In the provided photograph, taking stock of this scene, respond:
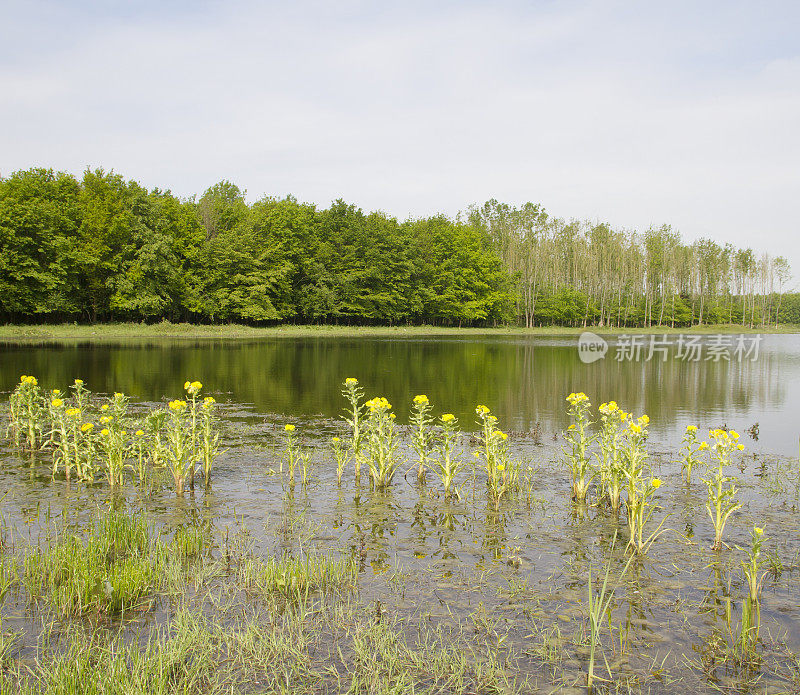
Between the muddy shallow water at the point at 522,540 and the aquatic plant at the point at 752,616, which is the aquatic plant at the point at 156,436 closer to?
the muddy shallow water at the point at 522,540

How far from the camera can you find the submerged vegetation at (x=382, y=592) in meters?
3.57

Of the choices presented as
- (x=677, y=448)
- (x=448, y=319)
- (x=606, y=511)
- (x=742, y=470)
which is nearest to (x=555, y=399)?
(x=677, y=448)

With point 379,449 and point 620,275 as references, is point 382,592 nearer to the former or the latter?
point 379,449

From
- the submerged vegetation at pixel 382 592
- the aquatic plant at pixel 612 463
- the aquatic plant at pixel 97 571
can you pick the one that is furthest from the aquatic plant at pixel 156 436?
the aquatic plant at pixel 612 463

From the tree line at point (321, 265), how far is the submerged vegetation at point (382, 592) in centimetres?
4951

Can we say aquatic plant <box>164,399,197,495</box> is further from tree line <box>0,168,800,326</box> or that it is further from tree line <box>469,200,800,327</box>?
tree line <box>469,200,800,327</box>

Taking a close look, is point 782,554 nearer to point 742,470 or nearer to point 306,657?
point 742,470

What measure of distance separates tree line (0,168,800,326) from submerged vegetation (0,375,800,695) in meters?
49.5

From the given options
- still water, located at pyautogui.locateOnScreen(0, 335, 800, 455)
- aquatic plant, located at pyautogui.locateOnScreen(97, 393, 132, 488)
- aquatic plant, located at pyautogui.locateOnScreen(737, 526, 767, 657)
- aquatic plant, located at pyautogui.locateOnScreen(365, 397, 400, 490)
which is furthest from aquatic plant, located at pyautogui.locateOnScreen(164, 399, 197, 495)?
still water, located at pyautogui.locateOnScreen(0, 335, 800, 455)

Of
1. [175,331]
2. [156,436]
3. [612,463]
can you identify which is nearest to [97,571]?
[156,436]

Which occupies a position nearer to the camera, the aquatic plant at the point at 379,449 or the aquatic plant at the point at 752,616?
the aquatic plant at the point at 752,616

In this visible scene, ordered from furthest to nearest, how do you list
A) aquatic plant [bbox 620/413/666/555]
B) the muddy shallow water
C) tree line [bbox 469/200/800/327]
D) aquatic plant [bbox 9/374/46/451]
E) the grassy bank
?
tree line [bbox 469/200/800/327] → the grassy bank → aquatic plant [bbox 9/374/46/451] → aquatic plant [bbox 620/413/666/555] → the muddy shallow water

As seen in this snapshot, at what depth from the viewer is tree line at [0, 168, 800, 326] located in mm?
51688

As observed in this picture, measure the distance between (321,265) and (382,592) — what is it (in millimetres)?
65951
